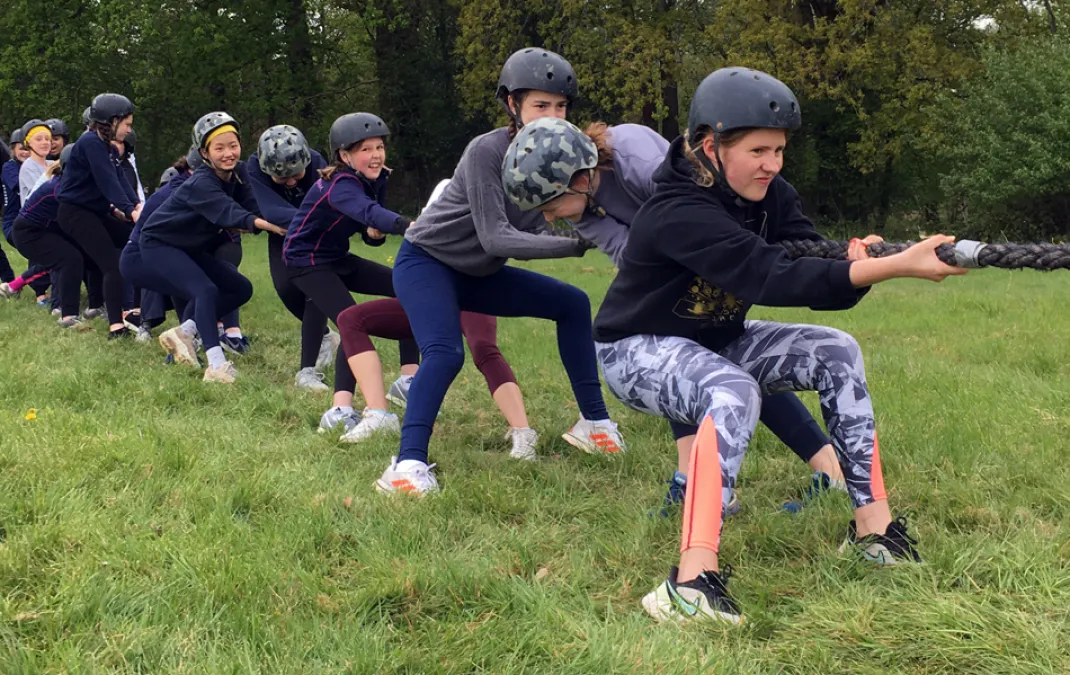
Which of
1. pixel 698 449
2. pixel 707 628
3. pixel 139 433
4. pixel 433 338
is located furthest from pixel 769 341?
pixel 139 433

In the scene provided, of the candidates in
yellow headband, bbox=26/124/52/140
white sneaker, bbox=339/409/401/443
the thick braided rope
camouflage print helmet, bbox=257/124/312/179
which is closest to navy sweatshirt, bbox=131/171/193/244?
camouflage print helmet, bbox=257/124/312/179

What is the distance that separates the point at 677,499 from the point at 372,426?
221 cm

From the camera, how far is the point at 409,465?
4715 millimetres

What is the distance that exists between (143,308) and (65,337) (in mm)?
765

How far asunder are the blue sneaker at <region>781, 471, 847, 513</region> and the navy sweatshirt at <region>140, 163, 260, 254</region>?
17.0ft

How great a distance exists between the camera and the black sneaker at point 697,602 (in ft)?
10.3

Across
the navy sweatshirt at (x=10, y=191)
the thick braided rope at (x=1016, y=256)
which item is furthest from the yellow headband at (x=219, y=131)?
the thick braided rope at (x=1016, y=256)

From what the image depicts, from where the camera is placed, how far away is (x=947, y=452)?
15.4ft

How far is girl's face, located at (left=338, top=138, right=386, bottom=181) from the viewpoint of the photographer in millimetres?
6434

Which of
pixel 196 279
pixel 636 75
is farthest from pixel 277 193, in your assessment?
pixel 636 75

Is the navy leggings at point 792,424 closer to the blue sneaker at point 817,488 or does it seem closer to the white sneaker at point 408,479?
the blue sneaker at point 817,488

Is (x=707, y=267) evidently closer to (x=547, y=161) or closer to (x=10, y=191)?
(x=547, y=161)

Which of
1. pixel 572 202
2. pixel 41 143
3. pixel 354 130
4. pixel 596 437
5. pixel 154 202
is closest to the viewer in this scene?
pixel 572 202

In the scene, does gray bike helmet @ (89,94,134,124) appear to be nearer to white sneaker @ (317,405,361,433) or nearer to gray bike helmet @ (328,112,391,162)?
gray bike helmet @ (328,112,391,162)
